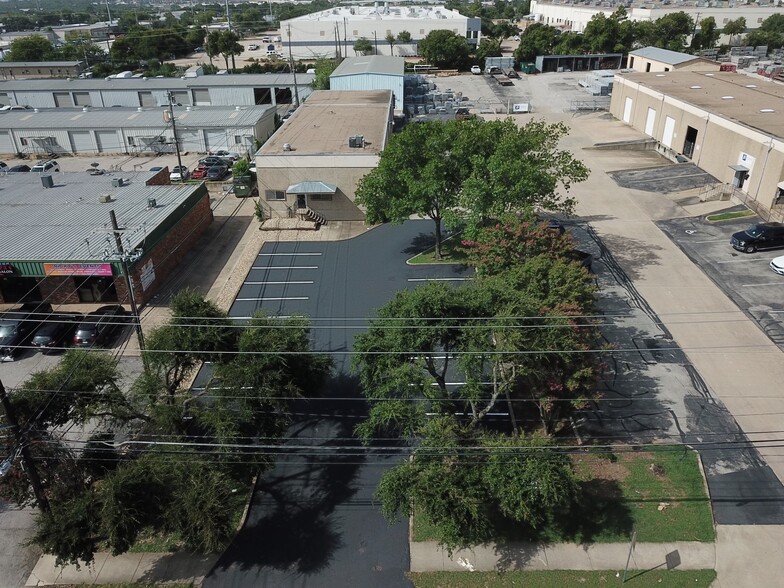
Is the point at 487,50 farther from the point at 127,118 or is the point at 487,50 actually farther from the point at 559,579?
the point at 559,579

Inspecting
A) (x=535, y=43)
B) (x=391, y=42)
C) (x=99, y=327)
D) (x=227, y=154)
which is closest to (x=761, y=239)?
(x=99, y=327)

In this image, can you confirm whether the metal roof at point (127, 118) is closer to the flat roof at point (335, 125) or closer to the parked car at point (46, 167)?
the flat roof at point (335, 125)

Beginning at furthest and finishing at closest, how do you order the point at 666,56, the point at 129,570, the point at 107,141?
1. the point at 666,56
2. the point at 107,141
3. the point at 129,570

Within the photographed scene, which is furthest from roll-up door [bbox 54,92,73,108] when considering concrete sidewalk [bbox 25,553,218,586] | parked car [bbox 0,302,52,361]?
concrete sidewalk [bbox 25,553,218,586]

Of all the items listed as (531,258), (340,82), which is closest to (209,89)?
(340,82)

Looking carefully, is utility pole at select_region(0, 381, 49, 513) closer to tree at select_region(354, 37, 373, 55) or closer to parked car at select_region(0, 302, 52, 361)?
parked car at select_region(0, 302, 52, 361)

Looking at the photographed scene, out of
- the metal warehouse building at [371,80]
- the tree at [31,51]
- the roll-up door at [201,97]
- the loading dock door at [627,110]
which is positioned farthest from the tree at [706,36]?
the tree at [31,51]
